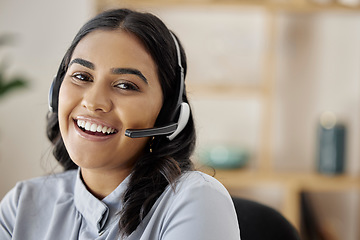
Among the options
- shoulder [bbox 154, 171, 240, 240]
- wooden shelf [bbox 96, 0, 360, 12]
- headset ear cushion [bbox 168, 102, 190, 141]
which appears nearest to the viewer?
shoulder [bbox 154, 171, 240, 240]

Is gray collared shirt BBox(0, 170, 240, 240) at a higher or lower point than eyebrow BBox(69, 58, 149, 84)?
lower

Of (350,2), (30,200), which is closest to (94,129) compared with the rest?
(30,200)

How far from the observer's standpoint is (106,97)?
1157 millimetres

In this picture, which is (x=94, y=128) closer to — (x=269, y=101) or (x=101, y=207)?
(x=101, y=207)

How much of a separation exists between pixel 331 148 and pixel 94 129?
82.7 inches

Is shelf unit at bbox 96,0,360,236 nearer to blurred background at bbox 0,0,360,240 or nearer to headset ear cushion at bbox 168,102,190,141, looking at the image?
blurred background at bbox 0,0,360,240

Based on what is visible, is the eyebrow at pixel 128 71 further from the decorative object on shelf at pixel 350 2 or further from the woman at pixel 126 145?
the decorative object on shelf at pixel 350 2

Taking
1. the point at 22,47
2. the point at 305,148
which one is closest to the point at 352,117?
the point at 305,148

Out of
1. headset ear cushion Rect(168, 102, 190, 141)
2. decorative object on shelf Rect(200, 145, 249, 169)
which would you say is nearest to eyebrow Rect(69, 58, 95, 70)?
headset ear cushion Rect(168, 102, 190, 141)

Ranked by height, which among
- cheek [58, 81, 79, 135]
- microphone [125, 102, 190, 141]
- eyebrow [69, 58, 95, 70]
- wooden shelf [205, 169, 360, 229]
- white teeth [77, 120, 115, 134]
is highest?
eyebrow [69, 58, 95, 70]

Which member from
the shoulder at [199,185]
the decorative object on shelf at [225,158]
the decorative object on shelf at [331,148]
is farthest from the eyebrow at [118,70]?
the decorative object on shelf at [331,148]

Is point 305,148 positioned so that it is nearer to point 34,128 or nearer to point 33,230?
point 34,128

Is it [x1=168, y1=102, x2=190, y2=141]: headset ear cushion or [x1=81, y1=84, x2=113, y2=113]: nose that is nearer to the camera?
[x1=81, y1=84, x2=113, y2=113]: nose

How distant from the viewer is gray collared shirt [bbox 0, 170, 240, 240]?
1061mm
